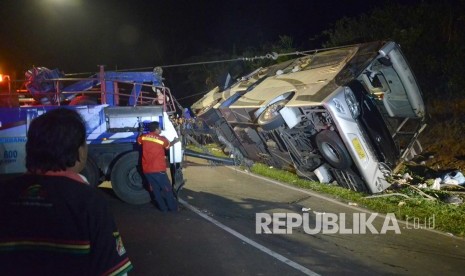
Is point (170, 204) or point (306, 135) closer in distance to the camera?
point (170, 204)

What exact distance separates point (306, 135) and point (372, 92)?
5.35 feet

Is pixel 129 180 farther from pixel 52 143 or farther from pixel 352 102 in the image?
pixel 52 143

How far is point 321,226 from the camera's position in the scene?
6.00 m

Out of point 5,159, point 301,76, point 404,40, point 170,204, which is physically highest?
point 404,40

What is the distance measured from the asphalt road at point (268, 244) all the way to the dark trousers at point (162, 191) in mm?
190

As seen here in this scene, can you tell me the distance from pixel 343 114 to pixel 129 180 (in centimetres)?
416

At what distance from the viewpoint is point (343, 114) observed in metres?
7.09

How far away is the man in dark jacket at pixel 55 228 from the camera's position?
150 centimetres

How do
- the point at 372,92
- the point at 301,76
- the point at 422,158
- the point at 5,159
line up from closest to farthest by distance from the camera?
the point at 5,159 < the point at 372,92 < the point at 301,76 < the point at 422,158

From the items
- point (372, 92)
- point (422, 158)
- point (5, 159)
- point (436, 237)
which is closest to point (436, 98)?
point (422, 158)

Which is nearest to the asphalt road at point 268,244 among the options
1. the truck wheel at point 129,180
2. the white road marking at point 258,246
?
the white road marking at point 258,246

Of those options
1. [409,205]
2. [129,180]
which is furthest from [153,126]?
[409,205]

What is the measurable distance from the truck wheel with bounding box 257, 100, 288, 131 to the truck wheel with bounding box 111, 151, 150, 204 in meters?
2.81

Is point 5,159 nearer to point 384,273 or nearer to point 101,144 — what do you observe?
point 101,144
